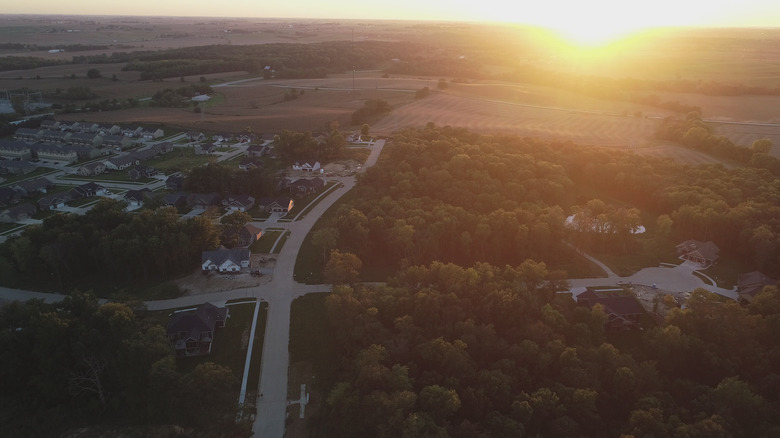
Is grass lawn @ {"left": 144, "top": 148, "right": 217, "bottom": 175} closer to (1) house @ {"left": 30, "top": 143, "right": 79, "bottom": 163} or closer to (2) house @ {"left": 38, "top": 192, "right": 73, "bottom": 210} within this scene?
(1) house @ {"left": 30, "top": 143, "right": 79, "bottom": 163}

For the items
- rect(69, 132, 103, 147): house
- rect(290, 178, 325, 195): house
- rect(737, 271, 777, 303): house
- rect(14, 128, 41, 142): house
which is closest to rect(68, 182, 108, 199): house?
rect(69, 132, 103, 147): house

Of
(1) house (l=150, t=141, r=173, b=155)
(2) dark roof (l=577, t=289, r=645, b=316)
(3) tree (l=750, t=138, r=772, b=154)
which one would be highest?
(3) tree (l=750, t=138, r=772, b=154)

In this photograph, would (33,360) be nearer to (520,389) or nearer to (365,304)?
(365,304)

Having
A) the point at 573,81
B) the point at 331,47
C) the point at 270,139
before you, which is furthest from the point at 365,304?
the point at 331,47

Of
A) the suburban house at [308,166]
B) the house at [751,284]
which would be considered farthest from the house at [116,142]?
the house at [751,284]

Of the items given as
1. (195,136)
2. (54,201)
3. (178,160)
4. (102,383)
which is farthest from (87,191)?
(102,383)

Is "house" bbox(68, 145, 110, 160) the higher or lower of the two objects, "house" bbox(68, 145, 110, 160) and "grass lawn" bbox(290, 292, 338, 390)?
the higher

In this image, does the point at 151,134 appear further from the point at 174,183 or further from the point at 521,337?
the point at 521,337
